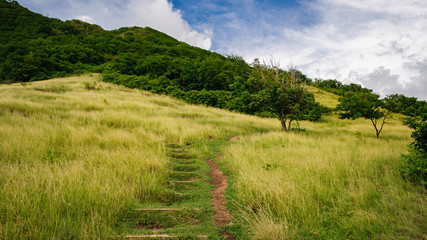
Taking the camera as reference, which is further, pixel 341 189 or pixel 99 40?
pixel 99 40

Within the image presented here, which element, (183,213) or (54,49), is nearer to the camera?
(183,213)

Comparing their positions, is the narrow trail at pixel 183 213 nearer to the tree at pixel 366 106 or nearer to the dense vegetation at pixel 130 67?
the dense vegetation at pixel 130 67

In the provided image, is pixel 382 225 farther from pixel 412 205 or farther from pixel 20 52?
pixel 20 52

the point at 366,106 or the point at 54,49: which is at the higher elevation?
the point at 54,49

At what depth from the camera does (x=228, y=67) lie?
56.0m

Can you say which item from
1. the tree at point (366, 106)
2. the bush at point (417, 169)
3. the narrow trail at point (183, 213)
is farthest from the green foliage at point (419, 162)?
the tree at point (366, 106)

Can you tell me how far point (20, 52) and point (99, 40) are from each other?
32.3 meters

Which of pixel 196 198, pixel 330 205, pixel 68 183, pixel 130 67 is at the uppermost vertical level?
pixel 130 67

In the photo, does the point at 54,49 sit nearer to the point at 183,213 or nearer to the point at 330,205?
the point at 183,213

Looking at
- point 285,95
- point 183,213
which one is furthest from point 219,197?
point 285,95

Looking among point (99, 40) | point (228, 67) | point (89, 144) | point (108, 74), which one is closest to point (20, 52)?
point (108, 74)

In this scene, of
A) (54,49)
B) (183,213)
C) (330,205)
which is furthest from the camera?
(54,49)

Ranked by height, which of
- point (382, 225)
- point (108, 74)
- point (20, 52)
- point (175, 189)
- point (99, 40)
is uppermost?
point (99, 40)

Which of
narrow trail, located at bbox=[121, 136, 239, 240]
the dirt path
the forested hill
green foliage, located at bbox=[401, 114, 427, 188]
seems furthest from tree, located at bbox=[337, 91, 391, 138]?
the forested hill
